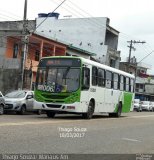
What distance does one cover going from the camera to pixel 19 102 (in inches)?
1073

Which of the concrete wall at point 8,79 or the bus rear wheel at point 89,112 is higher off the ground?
the concrete wall at point 8,79

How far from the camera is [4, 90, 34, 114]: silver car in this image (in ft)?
88.6

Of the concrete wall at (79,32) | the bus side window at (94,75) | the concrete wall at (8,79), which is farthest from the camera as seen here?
the concrete wall at (79,32)

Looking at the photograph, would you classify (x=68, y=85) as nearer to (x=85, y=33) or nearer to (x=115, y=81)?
(x=115, y=81)

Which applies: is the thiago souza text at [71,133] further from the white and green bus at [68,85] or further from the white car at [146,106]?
the white car at [146,106]

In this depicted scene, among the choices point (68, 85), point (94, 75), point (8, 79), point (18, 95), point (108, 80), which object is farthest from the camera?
point (8, 79)

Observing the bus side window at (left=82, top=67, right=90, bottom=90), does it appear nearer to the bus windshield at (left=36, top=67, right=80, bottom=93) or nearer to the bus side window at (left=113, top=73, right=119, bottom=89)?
the bus windshield at (left=36, top=67, right=80, bottom=93)

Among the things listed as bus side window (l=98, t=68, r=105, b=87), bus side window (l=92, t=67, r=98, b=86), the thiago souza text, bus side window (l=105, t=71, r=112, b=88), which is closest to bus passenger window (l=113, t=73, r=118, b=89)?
bus side window (l=105, t=71, r=112, b=88)

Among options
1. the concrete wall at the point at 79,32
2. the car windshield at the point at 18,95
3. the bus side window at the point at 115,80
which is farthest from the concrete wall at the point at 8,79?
the concrete wall at the point at 79,32

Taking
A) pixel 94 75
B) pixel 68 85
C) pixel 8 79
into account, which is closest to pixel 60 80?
pixel 68 85

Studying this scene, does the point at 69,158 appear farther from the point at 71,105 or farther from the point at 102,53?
the point at 102,53

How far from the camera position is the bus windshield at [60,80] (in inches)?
894

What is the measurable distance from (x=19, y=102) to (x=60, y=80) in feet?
17.4

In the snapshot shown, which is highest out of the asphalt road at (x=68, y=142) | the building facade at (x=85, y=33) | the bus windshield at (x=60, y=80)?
the building facade at (x=85, y=33)
